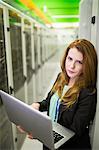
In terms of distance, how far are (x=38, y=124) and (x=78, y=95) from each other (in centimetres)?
34

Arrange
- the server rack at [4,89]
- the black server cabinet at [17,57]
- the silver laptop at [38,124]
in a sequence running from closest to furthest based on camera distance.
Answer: the silver laptop at [38,124] < the server rack at [4,89] < the black server cabinet at [17,57]

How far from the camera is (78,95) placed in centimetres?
125

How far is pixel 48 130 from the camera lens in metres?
1.01

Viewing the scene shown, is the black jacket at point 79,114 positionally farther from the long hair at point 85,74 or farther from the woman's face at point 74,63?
the woman's face at point 74,63

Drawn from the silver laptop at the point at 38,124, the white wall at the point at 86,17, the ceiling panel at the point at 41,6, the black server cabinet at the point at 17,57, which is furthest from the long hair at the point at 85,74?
the black server cabinet at the point at 17,57

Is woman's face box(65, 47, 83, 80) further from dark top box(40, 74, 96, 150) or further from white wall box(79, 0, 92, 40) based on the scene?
white wall box(79, 0, 92, 40)

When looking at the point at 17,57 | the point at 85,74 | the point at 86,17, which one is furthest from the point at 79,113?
the point at 17,57

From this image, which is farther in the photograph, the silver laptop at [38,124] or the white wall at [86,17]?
the white wall at [86,17]

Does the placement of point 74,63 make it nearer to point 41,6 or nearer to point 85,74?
point 85,74

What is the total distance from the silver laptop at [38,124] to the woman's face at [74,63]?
39cm

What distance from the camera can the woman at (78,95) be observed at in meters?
1.22

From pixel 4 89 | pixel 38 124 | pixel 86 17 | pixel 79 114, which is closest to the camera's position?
pixel 38 124

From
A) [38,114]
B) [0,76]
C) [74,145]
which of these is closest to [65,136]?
[74,145]

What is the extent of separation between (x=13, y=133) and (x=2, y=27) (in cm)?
131
